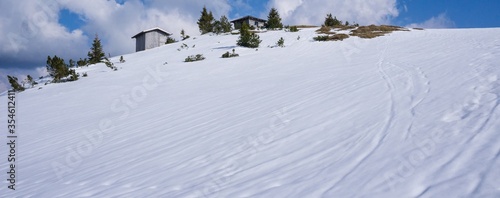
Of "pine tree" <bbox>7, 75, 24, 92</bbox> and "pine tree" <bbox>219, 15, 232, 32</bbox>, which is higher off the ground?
"pine tree" <bbox>219, 15, 232, 32</bbox>

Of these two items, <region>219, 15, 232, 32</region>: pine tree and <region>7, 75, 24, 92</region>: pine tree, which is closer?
<region>7, 75, 24, 92</region>: pine tree

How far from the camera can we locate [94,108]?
28.1 feet

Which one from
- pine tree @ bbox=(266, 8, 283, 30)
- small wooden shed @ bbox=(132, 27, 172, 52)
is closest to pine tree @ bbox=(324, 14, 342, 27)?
pine tree @ bbox=(266, 8, 283, 30)

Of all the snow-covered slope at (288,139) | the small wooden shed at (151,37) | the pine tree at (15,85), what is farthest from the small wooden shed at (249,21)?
the snow-covered slope at (288,139)

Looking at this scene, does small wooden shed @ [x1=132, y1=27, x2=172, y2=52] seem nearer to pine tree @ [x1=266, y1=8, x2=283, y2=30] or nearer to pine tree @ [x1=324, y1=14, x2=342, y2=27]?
pine tree @ [x1=266, y1=8, x2=283, y2=30]

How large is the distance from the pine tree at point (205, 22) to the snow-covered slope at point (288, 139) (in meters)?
25.9

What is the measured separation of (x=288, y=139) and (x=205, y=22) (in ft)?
110

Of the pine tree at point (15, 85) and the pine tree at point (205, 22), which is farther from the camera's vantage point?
the pine tree at point (205, 22)

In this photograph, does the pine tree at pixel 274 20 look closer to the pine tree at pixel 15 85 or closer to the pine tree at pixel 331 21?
the pine tree at pixel 331 21

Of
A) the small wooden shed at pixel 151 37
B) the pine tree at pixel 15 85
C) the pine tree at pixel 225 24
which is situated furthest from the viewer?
the small wooden shed at pixel 151 37

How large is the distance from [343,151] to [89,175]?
10.5 ft

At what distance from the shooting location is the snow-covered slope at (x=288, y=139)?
8.48 ft

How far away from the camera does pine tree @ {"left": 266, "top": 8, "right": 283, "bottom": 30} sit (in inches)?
1231

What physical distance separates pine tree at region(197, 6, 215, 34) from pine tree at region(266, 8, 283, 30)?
21.1 feet
